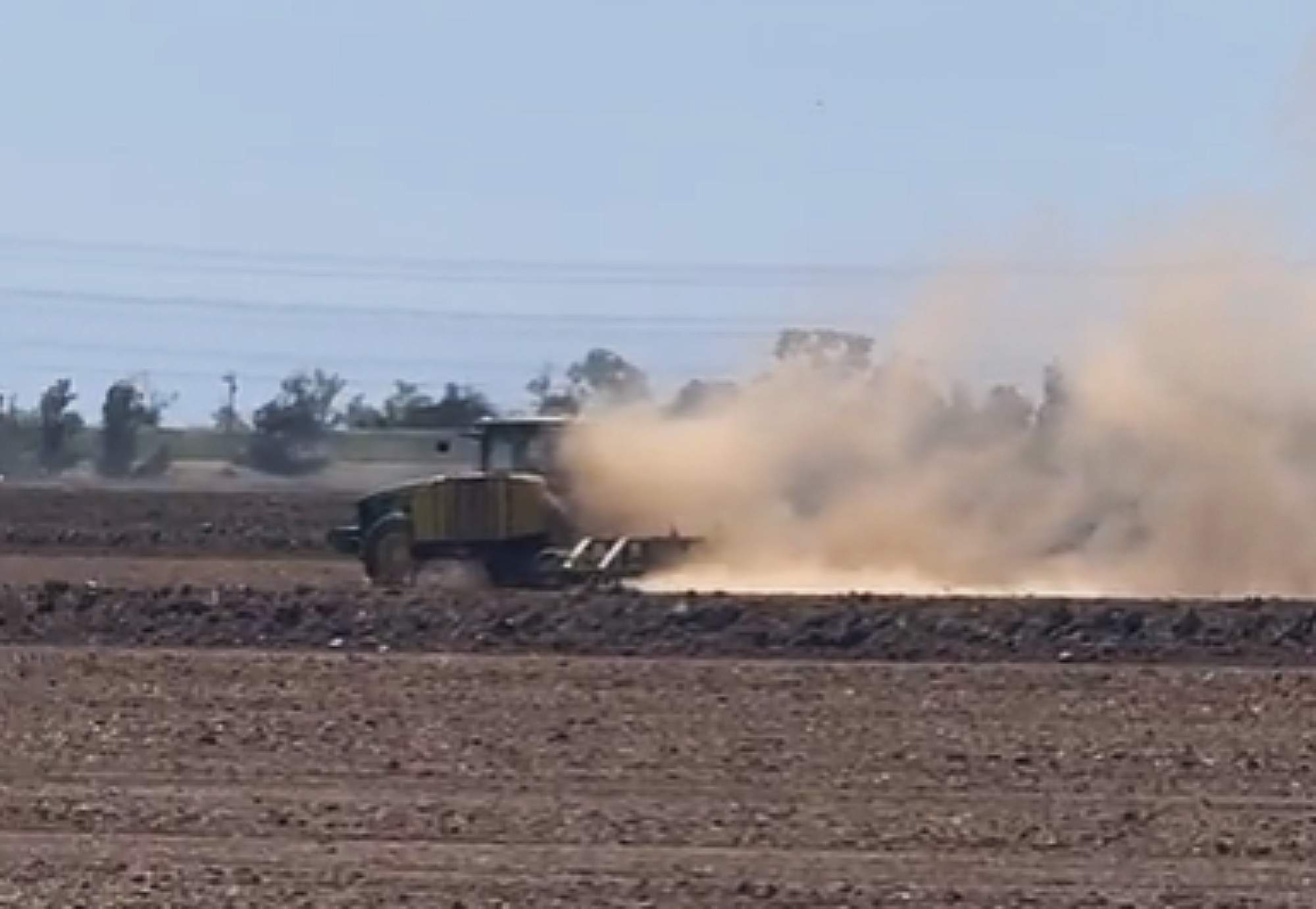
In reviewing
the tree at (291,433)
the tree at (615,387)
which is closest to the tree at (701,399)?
the tree at (615,387)

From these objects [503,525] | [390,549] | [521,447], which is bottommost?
[390,549]

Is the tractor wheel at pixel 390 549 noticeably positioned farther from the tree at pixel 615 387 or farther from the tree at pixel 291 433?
the tree at pixel 291 433

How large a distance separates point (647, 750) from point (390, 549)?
2509 cm

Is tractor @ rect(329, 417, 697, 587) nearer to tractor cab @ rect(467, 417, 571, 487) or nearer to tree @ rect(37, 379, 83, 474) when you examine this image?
tractor cab @ rect(467, 417, 571, 487)

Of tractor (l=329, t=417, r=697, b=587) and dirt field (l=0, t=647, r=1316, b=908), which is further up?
tractor (l=329, t=417, r=697, b=587)

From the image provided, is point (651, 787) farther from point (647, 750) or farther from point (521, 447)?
point (521, 447)

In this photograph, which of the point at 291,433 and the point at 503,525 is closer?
the point at 503,525

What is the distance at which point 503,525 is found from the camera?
46.2 meters

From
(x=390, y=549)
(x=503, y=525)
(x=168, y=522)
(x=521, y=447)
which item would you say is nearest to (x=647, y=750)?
(x=503, y=525)

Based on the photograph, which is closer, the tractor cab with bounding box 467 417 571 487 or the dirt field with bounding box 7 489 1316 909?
the dirt field with bounding box 7 489 1316 909

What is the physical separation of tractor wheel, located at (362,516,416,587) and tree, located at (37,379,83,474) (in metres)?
96.7

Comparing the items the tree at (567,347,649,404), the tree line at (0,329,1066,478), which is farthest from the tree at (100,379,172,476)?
the tree at (567,347,649,404)

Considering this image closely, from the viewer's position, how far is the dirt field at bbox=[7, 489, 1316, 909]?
16.8 metres

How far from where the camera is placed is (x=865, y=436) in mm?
47781
